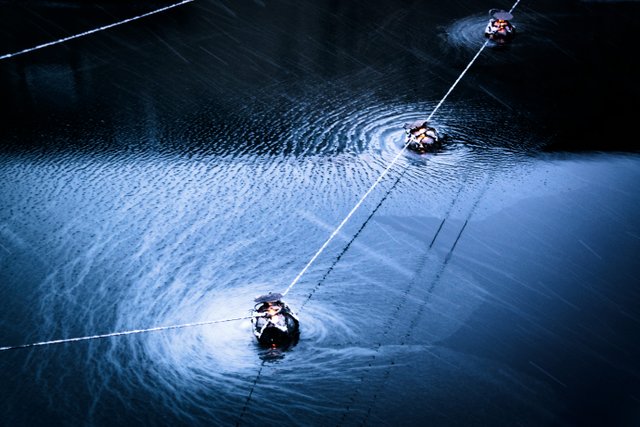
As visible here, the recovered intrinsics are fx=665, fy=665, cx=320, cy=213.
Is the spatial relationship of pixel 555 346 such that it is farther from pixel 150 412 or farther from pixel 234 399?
pixel 150 412

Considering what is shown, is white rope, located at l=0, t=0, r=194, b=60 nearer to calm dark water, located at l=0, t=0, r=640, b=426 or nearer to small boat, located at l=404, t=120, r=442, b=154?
calm dark water, located at l=0, t=0, r=640, b=426

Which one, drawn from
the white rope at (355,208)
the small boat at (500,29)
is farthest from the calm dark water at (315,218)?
the small boat at (500,29)

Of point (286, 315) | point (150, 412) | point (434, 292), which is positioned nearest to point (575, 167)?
point (434, 292)

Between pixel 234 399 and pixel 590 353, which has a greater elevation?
pixel 590 353

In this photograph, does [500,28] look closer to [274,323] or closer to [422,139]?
[422,139]

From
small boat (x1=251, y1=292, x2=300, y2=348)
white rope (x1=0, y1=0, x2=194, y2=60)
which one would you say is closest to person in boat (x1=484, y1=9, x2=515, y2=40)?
white rope (x1=0, y1=0, x2=194, y2=60)

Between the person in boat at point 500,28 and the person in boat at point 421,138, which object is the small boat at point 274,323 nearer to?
the person in boat at point 421,138

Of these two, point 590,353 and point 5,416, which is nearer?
point 5,416
